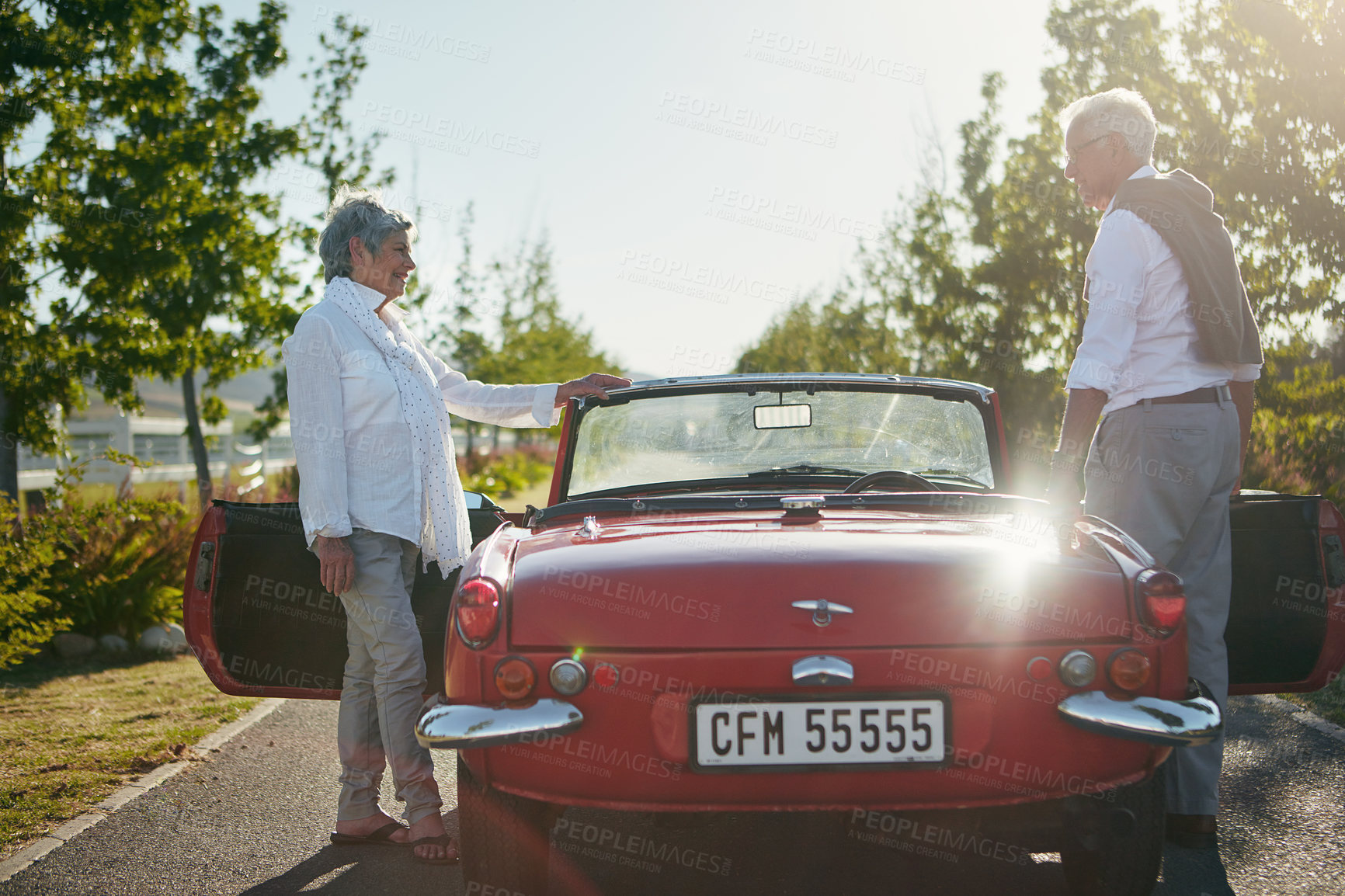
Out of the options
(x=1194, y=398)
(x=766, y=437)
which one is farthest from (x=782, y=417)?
(x=1194, y=398)

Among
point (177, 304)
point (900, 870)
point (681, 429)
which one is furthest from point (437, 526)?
point (177, 304)

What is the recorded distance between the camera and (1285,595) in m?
3.70

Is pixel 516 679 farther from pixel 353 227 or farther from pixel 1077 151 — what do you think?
pixel 1077 151

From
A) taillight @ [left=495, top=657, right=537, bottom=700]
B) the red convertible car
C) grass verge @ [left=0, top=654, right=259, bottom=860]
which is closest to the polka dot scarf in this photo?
the red convertible car

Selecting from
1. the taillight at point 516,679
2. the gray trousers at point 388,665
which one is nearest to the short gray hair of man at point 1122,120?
the taillight at point 516,679

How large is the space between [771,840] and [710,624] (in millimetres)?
1518

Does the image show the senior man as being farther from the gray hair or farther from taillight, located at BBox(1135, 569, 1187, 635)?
the gray hair

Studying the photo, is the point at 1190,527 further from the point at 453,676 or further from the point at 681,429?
the point at 453,676

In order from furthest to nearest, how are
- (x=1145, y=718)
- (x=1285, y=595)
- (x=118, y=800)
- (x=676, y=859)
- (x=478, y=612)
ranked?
(x=118, y=800) → (x=1285, y=595) → (x=676, y=859) → (x=478, y=612) → (x=1145, y=718)

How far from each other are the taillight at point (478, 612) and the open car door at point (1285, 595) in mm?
2529

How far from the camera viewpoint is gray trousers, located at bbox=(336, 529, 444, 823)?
364 cm

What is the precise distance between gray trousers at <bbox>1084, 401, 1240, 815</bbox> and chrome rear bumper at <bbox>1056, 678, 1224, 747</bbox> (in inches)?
41.7

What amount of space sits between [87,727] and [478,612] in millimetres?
4104

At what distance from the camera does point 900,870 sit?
3.45m
